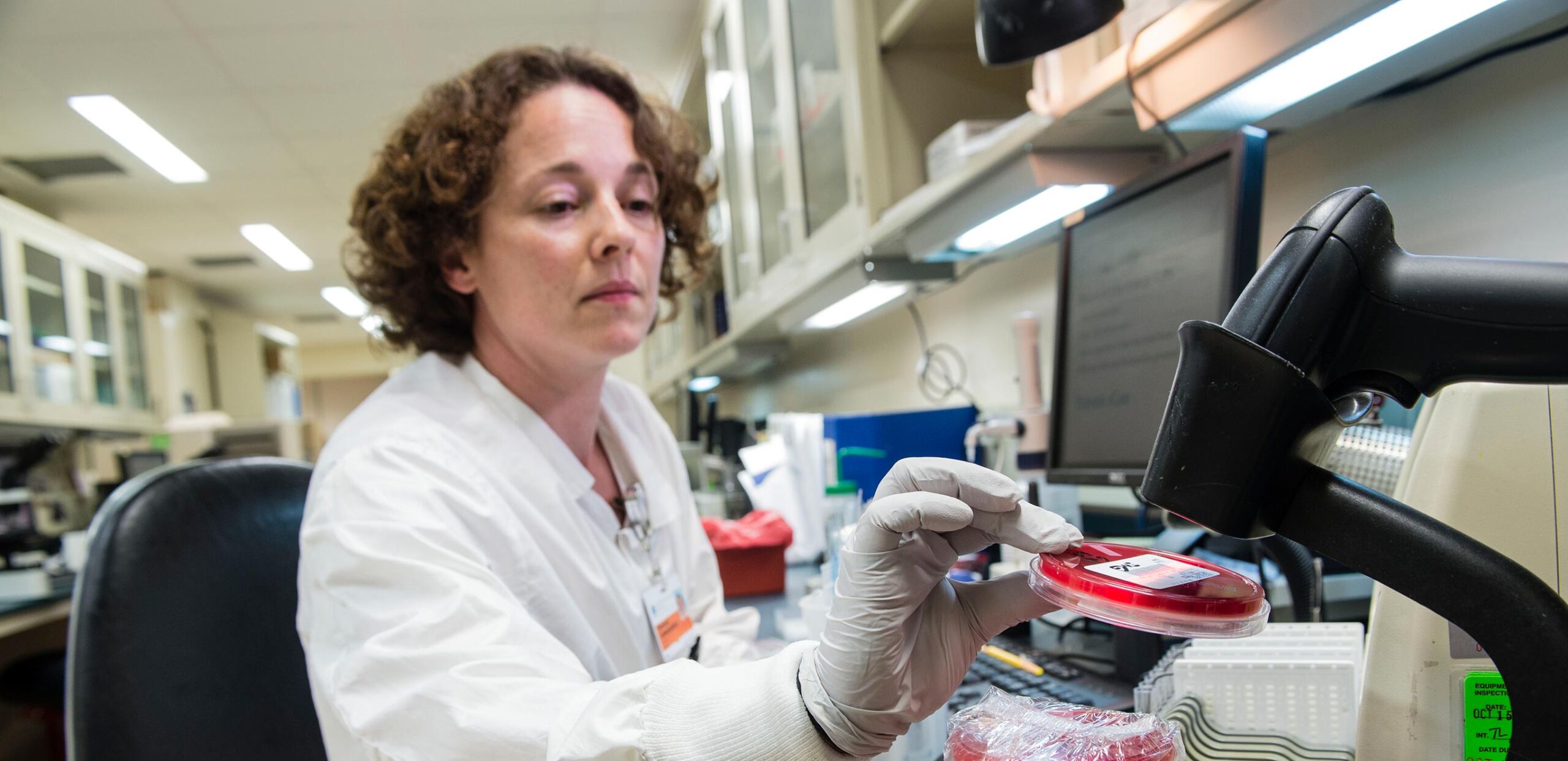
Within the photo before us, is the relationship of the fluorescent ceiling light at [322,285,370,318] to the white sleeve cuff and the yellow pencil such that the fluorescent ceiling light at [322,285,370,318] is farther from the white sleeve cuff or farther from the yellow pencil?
the white sleeve cuff

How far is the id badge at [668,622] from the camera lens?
1.10 m

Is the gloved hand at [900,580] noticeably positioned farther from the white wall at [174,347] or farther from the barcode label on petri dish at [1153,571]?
the white wall at [174,347]

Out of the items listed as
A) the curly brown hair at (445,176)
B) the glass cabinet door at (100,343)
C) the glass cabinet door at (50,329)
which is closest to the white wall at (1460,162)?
the curly brown hair at (445,176)

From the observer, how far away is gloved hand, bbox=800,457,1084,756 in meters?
0.49

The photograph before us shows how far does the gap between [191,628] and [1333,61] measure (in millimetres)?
1240

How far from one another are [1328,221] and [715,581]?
1.18 m

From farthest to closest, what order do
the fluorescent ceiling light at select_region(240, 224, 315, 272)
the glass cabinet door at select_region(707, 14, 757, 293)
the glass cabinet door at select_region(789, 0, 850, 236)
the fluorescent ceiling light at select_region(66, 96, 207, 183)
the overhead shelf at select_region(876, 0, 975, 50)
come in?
1. the fluorescent ceiling light at select_region(240, 224, 315, 272)
2. the fluorescent ceiling light at select_region(66, 96, 207, 183)
3. the glass cabinet door at select_region(707, 14, 757, 293)
4. the glass cabinet door at select_region(789, 0, 850, 236)
5. the overhead shelf at select_region(876, 0, 975, 50)

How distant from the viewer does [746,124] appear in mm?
2602

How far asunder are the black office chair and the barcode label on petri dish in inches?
33.8

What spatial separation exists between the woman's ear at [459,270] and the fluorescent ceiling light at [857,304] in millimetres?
795

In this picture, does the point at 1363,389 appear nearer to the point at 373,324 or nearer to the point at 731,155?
the point at 373,324

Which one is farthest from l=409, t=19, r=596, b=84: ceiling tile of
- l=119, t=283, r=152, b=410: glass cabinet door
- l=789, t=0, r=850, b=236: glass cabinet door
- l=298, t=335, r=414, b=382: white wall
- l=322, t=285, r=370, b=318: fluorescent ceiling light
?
l=298, t=335, r=414, b=382: white wall

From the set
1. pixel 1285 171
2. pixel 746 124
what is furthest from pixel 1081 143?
pixel 746 124

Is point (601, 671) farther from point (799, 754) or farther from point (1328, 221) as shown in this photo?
point (1328, 221)
